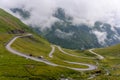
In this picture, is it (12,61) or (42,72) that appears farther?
(12,61)

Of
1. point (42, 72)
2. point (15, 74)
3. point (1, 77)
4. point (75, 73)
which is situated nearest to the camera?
point (1, 77)

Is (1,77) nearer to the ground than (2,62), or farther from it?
nearer to the ground

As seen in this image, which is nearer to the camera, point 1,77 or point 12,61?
point 1,77

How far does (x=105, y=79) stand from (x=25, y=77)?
44253 mm

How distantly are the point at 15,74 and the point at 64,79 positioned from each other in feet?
93.1

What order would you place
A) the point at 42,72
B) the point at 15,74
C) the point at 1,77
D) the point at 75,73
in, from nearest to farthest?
the point at 1,77 → the point at 15,74 → the point at 42,72 → the point at 75,73

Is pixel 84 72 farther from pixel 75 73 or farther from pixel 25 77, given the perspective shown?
pixel 25 77

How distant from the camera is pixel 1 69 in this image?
171 meters

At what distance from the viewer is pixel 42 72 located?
581 feet

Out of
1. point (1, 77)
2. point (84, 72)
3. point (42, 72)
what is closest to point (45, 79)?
point (42, 72)

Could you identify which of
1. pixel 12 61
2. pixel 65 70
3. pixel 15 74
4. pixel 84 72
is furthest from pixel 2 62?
pixel 84 72

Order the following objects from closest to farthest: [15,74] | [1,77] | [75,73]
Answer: [1,77] < [15,74] < [75,73]

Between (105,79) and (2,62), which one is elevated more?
(2,62)

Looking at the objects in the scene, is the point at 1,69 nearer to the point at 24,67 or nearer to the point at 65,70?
the point at 24,67
